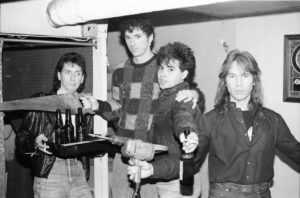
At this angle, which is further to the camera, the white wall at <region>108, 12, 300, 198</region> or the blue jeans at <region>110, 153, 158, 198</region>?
the white wall at <region>108, 12, 300, 198</region>

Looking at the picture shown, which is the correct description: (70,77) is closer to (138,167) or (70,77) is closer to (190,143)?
(138,167)

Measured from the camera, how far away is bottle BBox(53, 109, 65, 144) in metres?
2.55

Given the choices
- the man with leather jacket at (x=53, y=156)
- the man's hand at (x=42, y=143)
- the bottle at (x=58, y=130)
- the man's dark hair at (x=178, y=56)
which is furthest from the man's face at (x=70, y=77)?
the man's dark hair at (x=178, y=56)

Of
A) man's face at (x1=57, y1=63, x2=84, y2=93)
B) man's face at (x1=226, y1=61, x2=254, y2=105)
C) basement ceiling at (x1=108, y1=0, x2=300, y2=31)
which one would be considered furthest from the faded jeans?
basement ceiling at (x1=108, y1=0, x2=300, y2=31)

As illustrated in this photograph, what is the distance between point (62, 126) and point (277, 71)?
218 centimetres

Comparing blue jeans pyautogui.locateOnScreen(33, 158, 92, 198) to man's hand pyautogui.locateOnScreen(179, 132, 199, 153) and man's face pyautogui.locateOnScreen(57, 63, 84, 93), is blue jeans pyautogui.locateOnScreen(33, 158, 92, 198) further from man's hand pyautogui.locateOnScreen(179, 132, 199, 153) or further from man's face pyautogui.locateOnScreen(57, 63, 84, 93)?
man's hand pyautogui.locateOnScreen(179, 132, 199, 153)

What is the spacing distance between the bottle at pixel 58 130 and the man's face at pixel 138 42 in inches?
30.0

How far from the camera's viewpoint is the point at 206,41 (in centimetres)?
396

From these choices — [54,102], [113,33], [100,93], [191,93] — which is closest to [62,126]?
[54,102]

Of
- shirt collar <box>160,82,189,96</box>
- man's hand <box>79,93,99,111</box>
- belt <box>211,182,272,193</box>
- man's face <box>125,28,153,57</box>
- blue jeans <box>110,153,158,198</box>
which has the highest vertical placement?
man's face <box>125,28,153,57</box>

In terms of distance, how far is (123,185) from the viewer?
2.83m

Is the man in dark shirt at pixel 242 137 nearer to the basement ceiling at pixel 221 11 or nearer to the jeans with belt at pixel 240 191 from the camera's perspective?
the jeans with belt at pixel 240 191

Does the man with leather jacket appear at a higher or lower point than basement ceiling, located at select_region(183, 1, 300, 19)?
lower

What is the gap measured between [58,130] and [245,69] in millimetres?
1422
